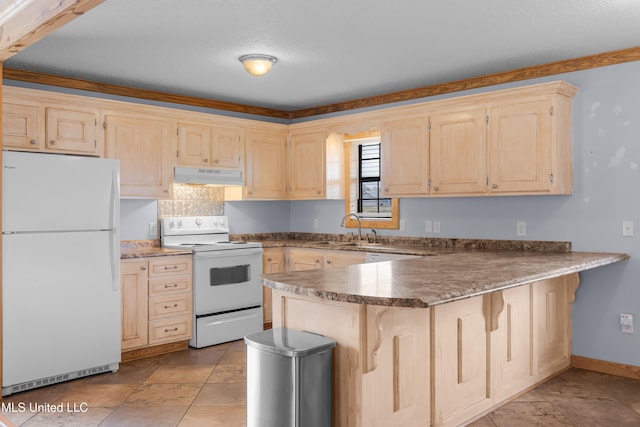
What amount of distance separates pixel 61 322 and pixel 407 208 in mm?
3159

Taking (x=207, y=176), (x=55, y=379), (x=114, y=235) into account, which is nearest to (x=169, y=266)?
(x=114, y=235)

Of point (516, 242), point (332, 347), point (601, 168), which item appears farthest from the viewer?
point (516, 242)

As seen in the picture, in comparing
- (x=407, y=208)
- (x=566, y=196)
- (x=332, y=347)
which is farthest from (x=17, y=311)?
(x=566, y=196)

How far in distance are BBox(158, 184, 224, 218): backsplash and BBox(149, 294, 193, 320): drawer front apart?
94cm

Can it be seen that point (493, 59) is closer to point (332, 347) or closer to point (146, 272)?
point (332, 347)

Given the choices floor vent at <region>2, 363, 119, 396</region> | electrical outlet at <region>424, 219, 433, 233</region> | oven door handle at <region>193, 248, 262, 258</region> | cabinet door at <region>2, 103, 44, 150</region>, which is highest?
cabinet door at <region>2, 103, 44, 150</region>

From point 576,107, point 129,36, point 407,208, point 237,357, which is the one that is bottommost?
point 237,357

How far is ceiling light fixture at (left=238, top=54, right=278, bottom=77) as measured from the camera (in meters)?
3.99

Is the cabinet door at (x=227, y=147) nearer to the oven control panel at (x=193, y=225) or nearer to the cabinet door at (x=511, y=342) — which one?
the oven control panel at (x=193, y=225)

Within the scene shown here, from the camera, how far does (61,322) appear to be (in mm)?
3836

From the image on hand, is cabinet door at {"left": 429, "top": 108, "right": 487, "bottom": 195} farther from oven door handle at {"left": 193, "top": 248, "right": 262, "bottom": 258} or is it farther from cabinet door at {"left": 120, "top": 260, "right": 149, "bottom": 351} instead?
cabinet door at {"left": 120, "top": 260, "right": 149, "bottom": 351}

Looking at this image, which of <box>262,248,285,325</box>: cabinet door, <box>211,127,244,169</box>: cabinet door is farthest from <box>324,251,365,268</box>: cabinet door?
<box>211,127,244,169</box>: cabinet door

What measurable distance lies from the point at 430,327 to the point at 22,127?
3326mm

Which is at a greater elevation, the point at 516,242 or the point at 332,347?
the point at 516,242
